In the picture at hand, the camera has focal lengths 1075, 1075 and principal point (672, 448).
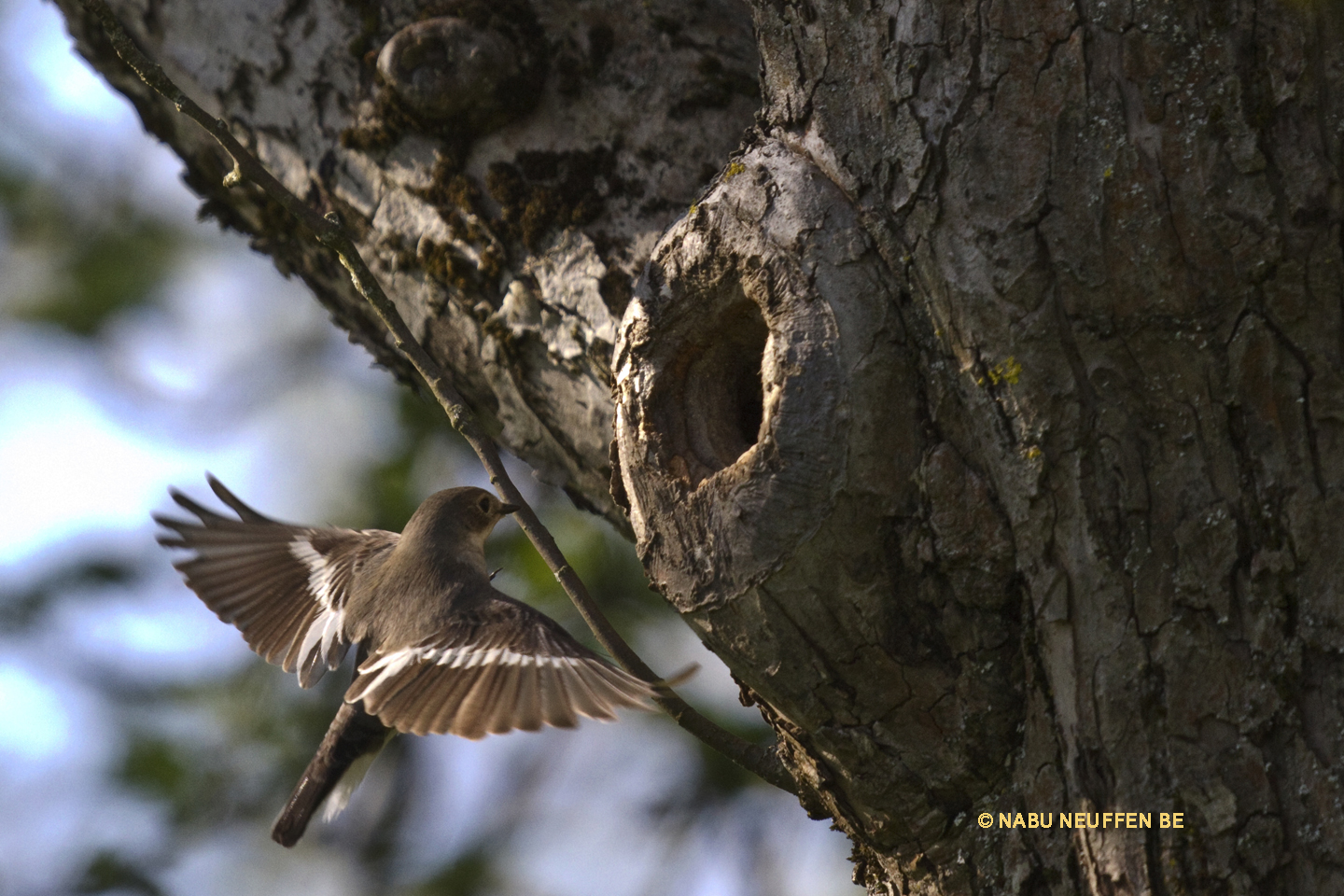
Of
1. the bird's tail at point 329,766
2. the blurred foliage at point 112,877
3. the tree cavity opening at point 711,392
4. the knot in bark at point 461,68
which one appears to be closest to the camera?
the tree cavity opening at point 711,392

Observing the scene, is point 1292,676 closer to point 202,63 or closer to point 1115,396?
point 1115,396

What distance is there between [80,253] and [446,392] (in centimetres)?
384

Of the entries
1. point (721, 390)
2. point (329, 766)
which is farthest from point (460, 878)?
point (721, 390)

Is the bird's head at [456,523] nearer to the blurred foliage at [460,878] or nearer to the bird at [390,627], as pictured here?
the bird at [390,627]

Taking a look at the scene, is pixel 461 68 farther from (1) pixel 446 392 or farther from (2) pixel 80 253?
(2) pixel 80 253

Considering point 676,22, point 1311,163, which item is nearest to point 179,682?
point 676,22

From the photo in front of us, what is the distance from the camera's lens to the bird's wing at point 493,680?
215 centimetres

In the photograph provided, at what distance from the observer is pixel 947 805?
164cm

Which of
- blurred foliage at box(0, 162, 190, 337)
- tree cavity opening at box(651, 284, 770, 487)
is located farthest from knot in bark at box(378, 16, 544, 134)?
blurred foliage at box(0, 162, 190, 337)

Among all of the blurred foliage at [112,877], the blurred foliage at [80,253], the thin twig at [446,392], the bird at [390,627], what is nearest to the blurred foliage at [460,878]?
the bird at [390,627]

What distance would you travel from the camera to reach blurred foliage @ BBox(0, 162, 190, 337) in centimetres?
483

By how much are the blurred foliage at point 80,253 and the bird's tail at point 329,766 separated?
9.25 feet

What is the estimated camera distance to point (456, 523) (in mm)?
2982

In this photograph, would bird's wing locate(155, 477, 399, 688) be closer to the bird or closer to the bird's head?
the bird
